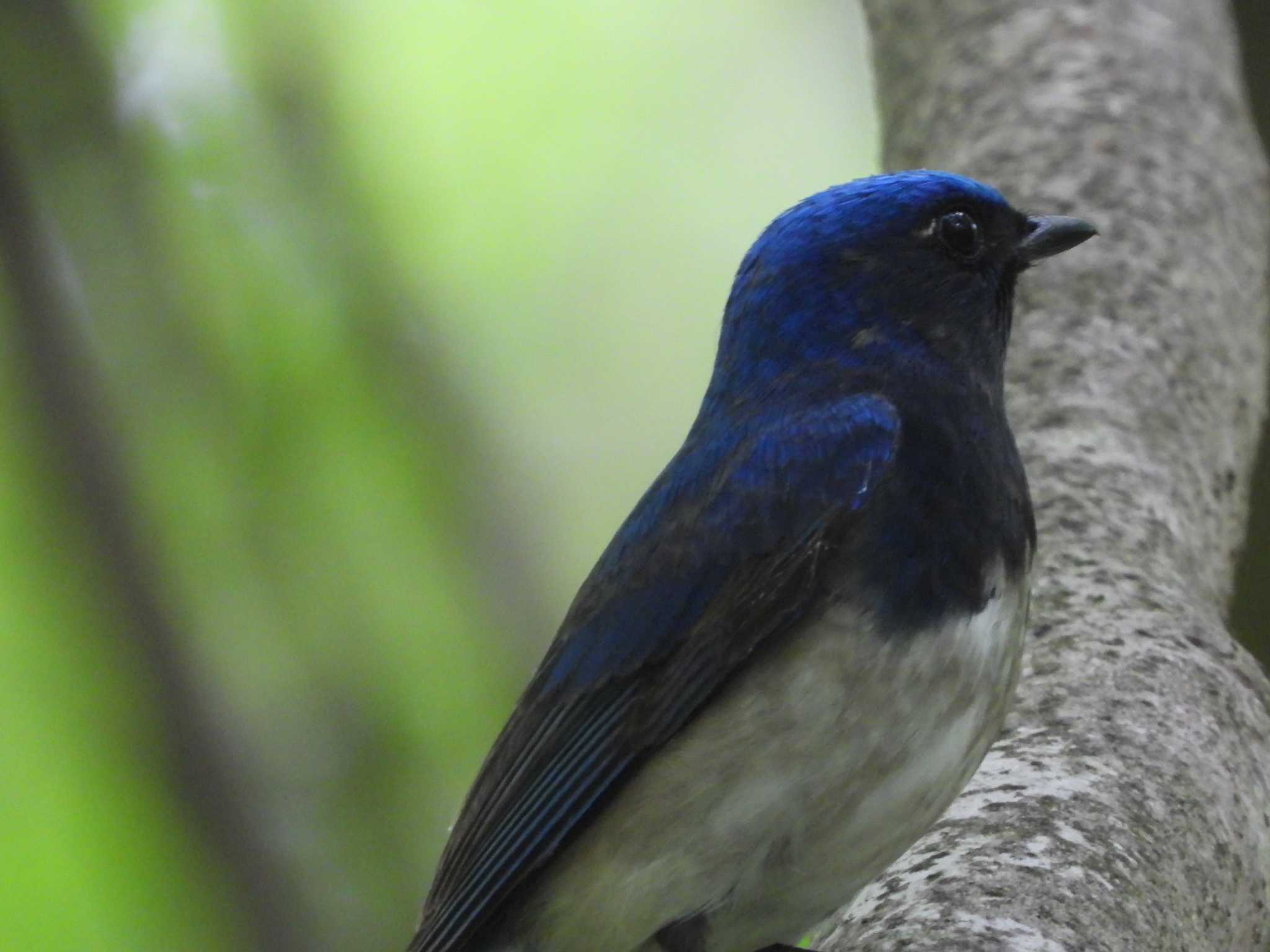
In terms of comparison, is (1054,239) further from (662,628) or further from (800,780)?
(800,780)

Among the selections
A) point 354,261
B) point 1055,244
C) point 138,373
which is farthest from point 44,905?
point 1055,244

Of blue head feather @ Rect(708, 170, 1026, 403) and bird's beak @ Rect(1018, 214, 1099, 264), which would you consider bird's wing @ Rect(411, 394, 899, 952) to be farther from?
bird's beak @ Rect(1018, 214, 1099, 264)

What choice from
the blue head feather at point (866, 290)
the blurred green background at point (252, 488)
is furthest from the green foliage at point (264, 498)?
the blue head feather at point (866, 290)

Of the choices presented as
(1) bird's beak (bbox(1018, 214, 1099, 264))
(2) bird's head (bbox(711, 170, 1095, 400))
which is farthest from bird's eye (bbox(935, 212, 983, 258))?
(1) bird's beak (bbox(1018, 214, 1099, 264))

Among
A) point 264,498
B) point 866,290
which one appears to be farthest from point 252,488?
point 866,290

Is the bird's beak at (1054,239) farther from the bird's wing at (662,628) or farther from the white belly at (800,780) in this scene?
the white belly at (800,780)

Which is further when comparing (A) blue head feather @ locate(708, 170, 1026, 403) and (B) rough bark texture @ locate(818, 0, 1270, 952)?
(A) blue head feather @ locate(708, 170, 1026, 403)

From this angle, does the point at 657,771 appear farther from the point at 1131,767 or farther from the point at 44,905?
the point at 44,905
